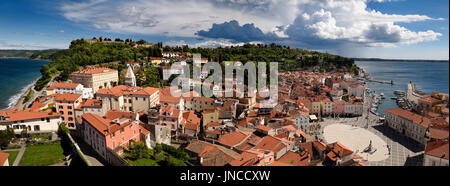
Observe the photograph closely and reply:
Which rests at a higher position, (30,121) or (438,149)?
(438,149)

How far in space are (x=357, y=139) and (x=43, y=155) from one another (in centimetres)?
1543

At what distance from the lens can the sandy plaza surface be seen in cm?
1128

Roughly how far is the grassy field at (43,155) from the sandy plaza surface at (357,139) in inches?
528

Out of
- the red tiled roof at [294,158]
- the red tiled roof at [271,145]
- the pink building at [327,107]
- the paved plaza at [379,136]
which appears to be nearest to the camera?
the red tiled roof at [294,158]

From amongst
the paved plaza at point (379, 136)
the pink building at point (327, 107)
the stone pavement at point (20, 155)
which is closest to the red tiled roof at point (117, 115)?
the stone pavement at point (20, 155)

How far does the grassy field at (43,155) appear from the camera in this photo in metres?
9.14

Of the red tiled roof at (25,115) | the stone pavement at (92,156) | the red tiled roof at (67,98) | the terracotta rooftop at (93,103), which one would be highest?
the red tiled roof at (67,98)

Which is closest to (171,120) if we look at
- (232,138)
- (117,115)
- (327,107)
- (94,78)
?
(117,115)

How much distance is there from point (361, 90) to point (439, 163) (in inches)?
961

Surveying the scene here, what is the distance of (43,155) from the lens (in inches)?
388

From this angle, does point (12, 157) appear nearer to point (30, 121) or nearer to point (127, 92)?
point (30, 121)

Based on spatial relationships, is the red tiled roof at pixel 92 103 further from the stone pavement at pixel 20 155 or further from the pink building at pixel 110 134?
the stone pavement at pixel 20 155

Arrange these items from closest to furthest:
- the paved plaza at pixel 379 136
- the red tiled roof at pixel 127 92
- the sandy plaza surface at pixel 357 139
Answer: the paved plaza at pixel 379 136 < the sandy plaza surface at pixel 357 139 < the red tiled roof at pixel 127 92
